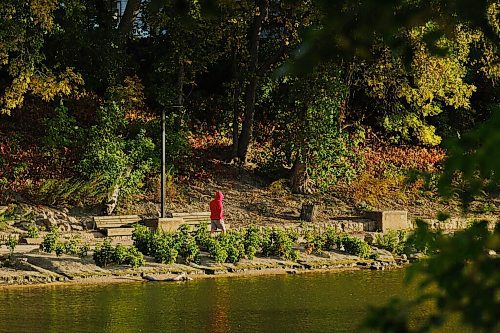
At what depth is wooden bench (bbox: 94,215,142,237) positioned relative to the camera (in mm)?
24000

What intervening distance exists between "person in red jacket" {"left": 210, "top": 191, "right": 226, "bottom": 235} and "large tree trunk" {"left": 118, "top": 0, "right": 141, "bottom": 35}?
1018 cm

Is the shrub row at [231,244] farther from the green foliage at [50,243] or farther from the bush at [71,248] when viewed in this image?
the green foliage at [50,243]

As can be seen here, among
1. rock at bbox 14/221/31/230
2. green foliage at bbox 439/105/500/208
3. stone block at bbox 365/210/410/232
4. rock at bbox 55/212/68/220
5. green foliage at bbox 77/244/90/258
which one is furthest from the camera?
stone block at bbox 365/210/410/232

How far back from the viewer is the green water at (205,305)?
48.1 ft

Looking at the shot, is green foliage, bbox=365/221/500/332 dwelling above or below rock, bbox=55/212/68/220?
above

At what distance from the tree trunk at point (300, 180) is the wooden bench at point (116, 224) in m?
5.77

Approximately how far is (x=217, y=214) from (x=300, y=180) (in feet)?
21.3

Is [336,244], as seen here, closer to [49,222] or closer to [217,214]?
[217,214]

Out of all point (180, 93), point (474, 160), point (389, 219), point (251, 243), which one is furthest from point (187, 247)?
point (474, 160)

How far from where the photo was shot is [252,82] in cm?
3059

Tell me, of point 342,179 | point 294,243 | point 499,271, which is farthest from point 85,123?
point 499,271

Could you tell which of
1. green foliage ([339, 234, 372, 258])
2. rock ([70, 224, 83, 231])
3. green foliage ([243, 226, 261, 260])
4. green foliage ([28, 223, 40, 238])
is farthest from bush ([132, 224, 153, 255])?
green foliage ([339, 234, 372, 258])

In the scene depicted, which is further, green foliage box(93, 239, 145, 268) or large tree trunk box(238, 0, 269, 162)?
large tree trunk box(238, 0, 269, 162)

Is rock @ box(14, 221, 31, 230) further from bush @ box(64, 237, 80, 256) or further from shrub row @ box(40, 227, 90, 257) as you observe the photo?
bush @ box(64, 237, 80, 256)
